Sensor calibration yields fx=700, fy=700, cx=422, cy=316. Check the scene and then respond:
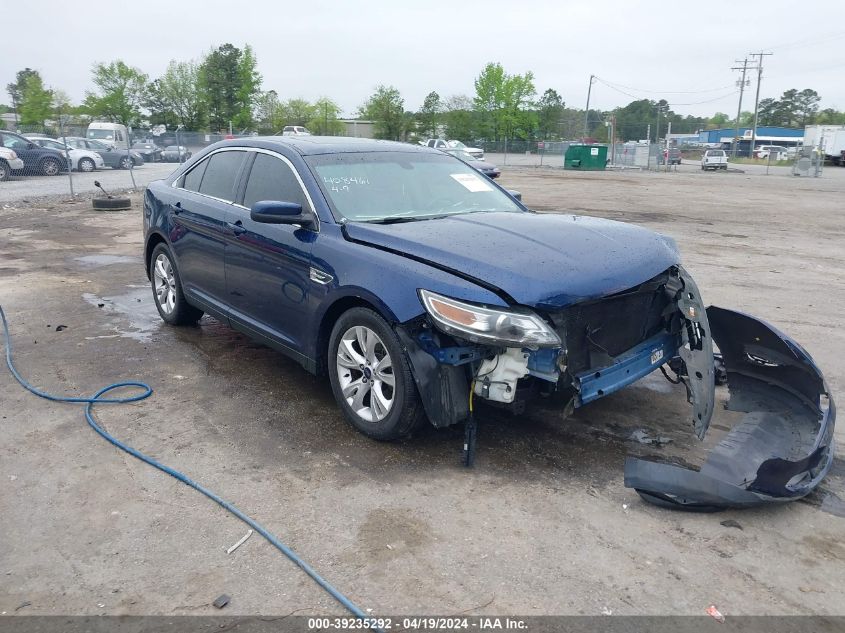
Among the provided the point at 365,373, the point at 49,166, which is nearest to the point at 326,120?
the point at 49,166

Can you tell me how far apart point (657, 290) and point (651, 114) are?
126094 millimetres

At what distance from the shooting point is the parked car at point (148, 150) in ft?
119

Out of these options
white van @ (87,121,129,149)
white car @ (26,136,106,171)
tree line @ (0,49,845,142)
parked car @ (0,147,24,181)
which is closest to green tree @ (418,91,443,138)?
tree line @ (0,49,845,142)

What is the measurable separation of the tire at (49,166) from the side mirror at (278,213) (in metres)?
24.5

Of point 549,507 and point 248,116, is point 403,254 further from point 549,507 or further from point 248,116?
point 248,116

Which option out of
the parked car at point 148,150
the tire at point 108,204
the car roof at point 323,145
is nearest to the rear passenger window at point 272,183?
the car roof at point 323,145

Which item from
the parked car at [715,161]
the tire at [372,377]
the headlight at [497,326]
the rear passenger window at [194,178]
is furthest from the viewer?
the parked car at [715,161]

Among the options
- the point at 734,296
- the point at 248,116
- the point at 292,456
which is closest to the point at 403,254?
the point at 292,456

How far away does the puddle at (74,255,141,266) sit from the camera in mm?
10109

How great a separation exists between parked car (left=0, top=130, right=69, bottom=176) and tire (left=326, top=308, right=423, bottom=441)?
78.6 feet

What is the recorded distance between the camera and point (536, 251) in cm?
386

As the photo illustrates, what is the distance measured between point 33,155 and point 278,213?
953 inches

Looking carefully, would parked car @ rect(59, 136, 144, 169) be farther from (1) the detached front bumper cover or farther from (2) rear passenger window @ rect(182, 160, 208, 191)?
(1) the detached front bumper cover

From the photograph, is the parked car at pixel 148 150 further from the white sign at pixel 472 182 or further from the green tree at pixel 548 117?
the green tree at pixel 548 117
